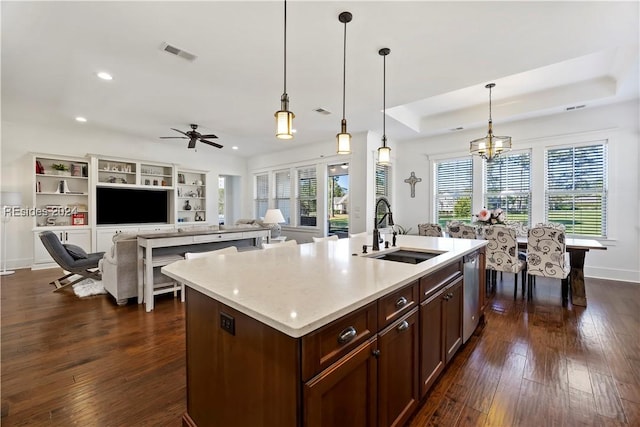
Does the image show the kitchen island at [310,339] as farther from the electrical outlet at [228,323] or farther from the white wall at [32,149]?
the white wall at [32,149]

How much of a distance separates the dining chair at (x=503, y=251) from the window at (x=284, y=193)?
4.93 m

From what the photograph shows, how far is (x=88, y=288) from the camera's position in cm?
421

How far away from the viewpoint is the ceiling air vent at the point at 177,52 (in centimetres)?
280

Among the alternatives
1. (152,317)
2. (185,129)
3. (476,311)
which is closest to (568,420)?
(476,311)

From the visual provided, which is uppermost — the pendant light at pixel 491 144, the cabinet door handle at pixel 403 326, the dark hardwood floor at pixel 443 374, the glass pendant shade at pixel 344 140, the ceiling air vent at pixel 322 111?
the ceiling air vent at pixel 322 111

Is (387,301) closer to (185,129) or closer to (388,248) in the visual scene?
(388,248)

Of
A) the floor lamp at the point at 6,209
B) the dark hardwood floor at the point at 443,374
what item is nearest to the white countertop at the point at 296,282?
the dark hardwood floor at the point at 443,374

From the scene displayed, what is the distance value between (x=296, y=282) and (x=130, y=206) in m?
6.64

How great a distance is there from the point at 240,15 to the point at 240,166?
6.72 meters

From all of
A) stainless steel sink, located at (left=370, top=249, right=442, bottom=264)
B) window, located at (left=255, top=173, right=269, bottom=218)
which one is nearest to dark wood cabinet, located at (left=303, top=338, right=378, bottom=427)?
stainless steel sink, located at (left=370, top=249, right=442, bottom=264)

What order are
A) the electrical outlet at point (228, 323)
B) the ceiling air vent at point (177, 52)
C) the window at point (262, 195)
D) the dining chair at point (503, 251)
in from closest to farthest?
the electrical outlet at point (228, 323) < the ceiling air vent at point (177, 52) < the dining chair at point (503, 251) < the window at point (262, 195)

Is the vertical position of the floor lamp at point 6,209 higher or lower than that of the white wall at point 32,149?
lower

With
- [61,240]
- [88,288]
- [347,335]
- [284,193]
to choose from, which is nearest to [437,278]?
[347,335]

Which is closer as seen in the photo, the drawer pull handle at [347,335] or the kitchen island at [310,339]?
the kitchen island at [310,339]
